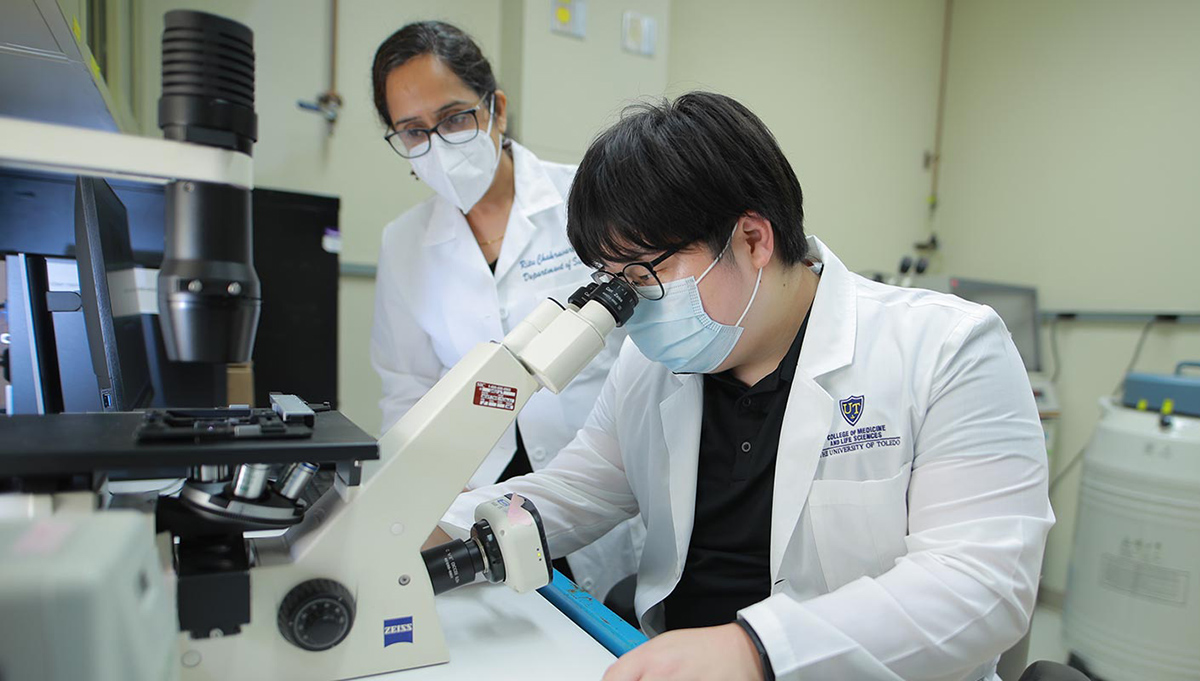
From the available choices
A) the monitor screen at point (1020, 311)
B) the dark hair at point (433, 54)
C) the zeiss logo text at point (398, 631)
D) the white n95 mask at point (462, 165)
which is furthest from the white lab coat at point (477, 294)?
the monitor screen at point (1020, 311)

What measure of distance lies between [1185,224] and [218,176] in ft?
11.5

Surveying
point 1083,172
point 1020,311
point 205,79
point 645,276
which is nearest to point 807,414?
point 645,276

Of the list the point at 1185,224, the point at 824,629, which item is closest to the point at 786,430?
the point at 824,629

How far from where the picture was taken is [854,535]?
922mm

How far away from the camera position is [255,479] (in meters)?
0.69

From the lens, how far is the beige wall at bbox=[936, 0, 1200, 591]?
2887mm

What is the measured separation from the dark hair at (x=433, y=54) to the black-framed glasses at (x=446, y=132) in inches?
1.9

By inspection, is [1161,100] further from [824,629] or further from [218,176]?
[218,176]

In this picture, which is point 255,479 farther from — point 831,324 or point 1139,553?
point 1139,553

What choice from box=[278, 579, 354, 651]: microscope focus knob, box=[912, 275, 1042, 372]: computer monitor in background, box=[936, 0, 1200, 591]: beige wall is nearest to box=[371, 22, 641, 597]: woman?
box=[278, 579, 354, 651]: microscope focus knob

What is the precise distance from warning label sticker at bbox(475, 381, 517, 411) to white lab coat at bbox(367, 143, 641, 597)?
27.9 inches

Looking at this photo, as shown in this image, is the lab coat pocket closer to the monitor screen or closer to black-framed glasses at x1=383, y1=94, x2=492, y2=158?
black-framed glasses at x1=383, y1=94, x2=492, y2=158

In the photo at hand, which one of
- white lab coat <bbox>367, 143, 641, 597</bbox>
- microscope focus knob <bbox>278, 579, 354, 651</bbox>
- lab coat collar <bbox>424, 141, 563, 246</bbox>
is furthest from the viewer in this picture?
lab coat collar <bbox>424, 141, 563, 246</bbox>

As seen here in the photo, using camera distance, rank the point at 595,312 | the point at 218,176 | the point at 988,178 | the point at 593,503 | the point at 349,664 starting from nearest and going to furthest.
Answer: the point at 218,176 < the point at 349,664 < the point at 595,312 < the point at 593,503 < the point at 988,178
